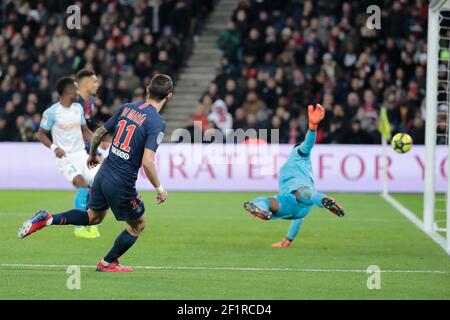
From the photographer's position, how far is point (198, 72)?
27312 millimetres

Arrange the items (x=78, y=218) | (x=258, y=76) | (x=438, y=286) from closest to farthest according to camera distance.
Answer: (x=438, y=286), (x=78, y=218), (x=258, y=76)

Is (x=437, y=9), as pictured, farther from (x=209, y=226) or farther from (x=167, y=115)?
(x=167, y=115)

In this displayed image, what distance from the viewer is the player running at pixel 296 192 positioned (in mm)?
11875

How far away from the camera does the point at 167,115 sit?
2611 cm

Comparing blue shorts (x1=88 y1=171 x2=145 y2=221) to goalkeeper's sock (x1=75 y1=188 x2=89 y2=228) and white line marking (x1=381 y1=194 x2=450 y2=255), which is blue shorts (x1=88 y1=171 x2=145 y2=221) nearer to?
goalkeeper's sock (x1=75 y1=188 x2=89 y2=228)

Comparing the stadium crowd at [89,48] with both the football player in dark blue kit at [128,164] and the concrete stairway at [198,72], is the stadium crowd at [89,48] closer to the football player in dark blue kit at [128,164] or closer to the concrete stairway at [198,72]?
the concrete stairway at [198,72]

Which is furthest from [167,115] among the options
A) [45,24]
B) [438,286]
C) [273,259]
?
[438,286]

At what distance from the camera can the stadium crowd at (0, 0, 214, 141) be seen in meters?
24.5

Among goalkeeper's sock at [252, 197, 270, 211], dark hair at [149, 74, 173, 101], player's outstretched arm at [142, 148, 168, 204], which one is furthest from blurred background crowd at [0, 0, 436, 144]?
player's outstretched arm at [142, 148, 168, 204]

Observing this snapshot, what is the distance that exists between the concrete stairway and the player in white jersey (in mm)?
10759

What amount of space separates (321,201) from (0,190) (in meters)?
11.5

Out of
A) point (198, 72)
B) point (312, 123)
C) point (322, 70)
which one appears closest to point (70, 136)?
point (312, 123)
